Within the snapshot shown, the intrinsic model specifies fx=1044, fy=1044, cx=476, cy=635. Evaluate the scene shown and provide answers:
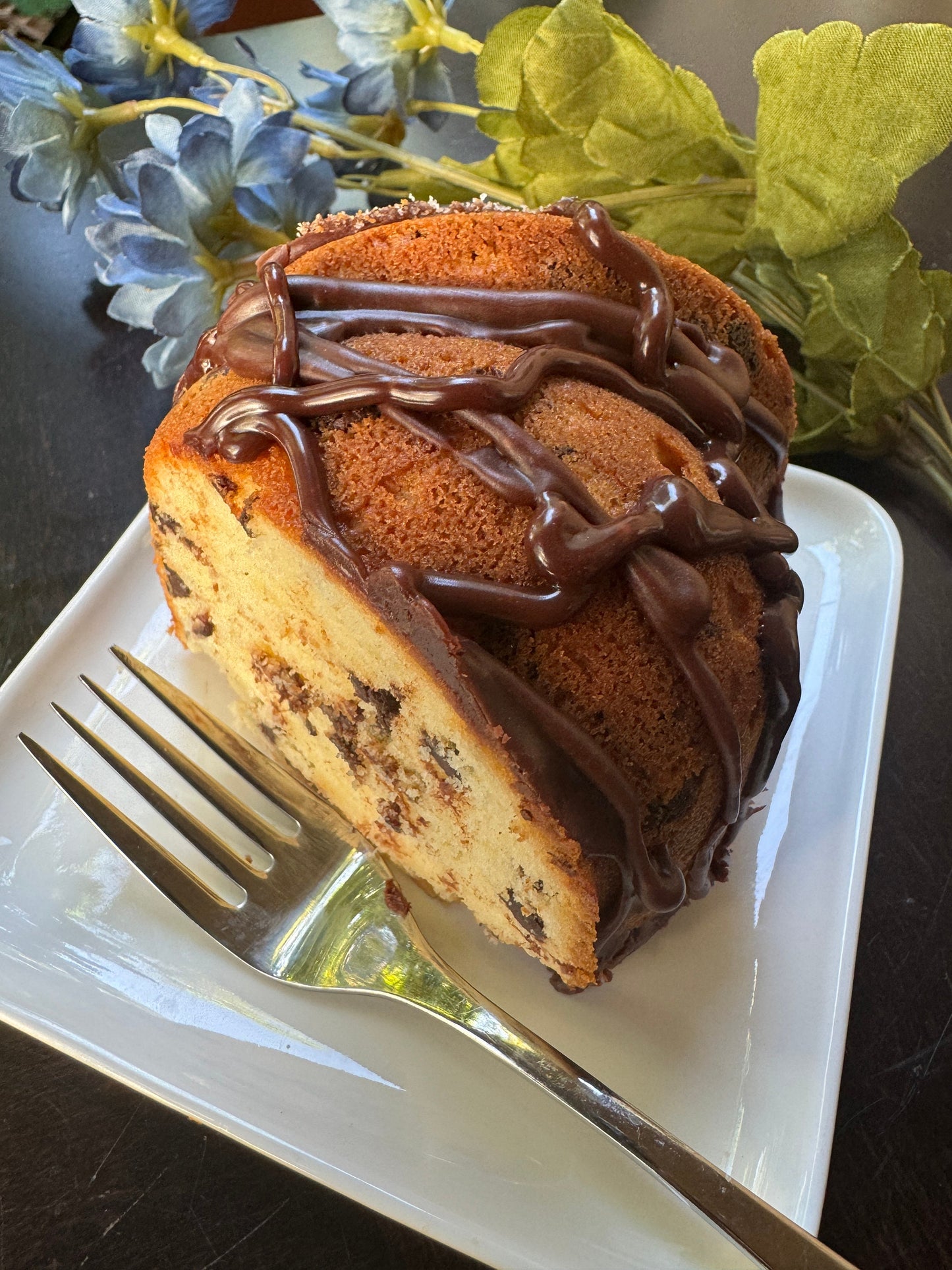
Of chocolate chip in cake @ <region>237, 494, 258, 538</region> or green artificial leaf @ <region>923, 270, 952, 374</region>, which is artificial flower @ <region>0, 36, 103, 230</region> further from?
green artificial leaf @ <region>923, 270, 952, 374</region>

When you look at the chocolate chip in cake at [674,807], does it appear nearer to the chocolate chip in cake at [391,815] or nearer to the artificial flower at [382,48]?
the chocolate chip in cake at [391,815]

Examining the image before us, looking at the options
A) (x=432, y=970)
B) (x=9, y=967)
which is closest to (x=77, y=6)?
(x=9, y=967)

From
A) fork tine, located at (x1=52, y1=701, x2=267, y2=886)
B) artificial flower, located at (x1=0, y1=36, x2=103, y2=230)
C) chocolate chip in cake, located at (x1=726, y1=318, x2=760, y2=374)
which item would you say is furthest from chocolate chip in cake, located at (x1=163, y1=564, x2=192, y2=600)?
Result: artificial flower, located at (x1=0, y1=36, x2=103, y2=230)

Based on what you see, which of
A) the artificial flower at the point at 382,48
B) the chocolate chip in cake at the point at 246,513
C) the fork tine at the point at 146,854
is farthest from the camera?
the artificial flower at the point at 382,48

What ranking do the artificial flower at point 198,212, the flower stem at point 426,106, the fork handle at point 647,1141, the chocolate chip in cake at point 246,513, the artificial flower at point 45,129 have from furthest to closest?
1. the flower stem at point 426,106
2. the artificial flower at point 45,129
3. the artificial flower at point 198,212
4. the chocolate chip in cake at point 246,513
5. the fork handle at point 647,1141

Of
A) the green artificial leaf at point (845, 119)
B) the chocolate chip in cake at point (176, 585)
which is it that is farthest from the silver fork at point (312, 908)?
the green artificial leaf at point (845, 119)

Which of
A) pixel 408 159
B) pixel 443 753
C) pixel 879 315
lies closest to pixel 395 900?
pixel 443 753

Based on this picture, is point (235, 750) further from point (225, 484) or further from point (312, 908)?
point (225, 484)

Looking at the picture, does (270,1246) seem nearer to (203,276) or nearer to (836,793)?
(836,793)

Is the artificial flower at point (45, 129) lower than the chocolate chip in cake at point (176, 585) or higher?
higher
